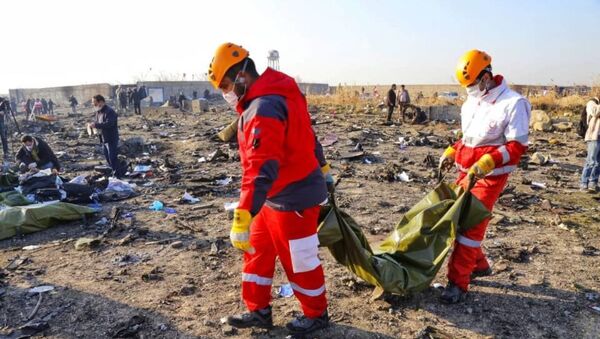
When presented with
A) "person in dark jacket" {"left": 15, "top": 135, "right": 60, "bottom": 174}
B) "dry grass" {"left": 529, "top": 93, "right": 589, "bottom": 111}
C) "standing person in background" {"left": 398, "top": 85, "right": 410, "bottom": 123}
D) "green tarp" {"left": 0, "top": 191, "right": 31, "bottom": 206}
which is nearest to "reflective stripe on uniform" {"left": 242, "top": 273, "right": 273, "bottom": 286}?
"green tarp" {"left": 0, "top": 191, "right": 31, "bottom": 206}

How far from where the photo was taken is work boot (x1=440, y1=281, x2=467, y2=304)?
3.04 meters

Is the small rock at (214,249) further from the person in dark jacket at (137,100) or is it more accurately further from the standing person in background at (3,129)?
the person in dark jacket at (137,100)

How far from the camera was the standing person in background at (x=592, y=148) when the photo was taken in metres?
6.36

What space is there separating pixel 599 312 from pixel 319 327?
→ 2.00 m

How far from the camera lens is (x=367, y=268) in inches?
112

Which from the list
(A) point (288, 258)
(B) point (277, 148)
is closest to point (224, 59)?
(B) point (277, 148)

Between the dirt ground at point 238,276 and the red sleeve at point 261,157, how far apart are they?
43.5 inches

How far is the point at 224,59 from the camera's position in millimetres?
2389

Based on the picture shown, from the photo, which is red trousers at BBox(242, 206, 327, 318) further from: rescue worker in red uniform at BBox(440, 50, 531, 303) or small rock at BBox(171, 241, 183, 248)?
small rock at BBox(171, 241, 183, 248)

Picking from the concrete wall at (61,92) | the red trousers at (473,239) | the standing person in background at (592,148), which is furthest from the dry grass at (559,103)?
the concrete wall at (61,92)

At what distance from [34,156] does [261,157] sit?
21.9 feet

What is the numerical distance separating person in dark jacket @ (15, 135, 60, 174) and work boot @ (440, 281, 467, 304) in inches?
263

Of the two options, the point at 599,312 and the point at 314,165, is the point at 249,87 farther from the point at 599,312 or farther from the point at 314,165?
the point at 599,312

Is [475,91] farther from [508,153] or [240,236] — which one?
[240,236]
